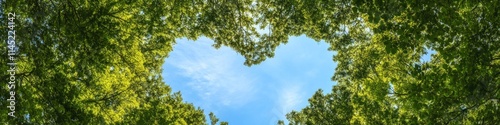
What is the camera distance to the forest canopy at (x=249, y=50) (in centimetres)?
935

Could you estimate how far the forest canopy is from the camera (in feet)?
30.7

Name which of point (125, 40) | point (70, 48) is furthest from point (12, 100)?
point (125, 40)

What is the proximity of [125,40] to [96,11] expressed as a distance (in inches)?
145

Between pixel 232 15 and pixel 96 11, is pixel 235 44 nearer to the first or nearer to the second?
pixel 232 15

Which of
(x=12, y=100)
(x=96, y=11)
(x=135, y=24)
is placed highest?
(x=135, y=24)

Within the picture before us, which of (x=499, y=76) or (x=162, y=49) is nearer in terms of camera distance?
(x=499, y=76)

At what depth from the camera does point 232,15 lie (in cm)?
2092

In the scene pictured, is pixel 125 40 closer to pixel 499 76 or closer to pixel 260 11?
pixel 260 11

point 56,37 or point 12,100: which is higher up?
point 56,37

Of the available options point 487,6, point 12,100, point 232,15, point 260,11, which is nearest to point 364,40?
point 260,11

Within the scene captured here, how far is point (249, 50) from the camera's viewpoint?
23.1 meters

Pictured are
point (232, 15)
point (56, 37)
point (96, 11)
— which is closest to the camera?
point (56, 37)

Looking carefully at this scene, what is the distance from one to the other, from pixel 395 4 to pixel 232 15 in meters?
12.7

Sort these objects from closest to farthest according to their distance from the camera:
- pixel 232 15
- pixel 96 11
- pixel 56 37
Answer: pixel 56 37 → pixel 96 11 → pixel 232 15
